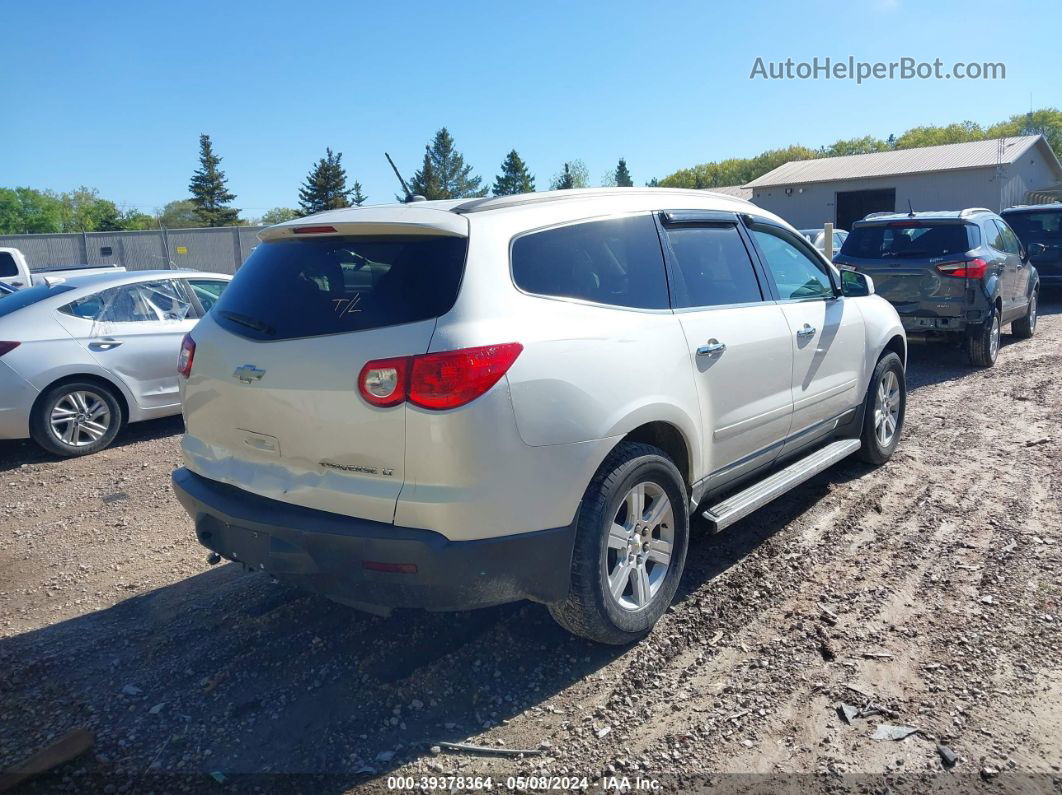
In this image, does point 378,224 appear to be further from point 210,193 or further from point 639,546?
point 210,193

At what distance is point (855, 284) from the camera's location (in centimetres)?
559

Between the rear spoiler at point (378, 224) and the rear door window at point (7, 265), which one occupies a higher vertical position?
the rear door window at point (7, 265)

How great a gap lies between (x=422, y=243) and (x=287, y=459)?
99 centimetres

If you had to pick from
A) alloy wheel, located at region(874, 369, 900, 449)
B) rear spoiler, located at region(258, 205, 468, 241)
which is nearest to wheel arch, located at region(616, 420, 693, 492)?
rear spoiler, located at region(258, 205, 468, 241)

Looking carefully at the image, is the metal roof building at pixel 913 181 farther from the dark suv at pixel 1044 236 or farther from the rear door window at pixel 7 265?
the rear door window at pixel 7 265

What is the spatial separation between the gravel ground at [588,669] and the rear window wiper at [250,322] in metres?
1.41

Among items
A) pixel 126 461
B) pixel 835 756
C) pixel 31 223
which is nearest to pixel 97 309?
pixel 126 461

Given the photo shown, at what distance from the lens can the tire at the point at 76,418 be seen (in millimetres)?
6684

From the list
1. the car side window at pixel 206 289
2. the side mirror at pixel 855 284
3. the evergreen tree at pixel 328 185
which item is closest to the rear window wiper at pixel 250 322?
the side mirror at pixel 855 284

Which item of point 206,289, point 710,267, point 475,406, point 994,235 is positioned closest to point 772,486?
point 710,267

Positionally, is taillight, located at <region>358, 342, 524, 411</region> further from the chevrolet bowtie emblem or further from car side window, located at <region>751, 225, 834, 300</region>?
car side window, located at <region>751, 225, 834, 300</region>

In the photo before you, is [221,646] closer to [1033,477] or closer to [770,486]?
[770,486]

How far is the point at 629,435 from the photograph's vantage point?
11.4ft

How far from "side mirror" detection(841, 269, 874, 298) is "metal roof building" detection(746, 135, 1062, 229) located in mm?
33514
